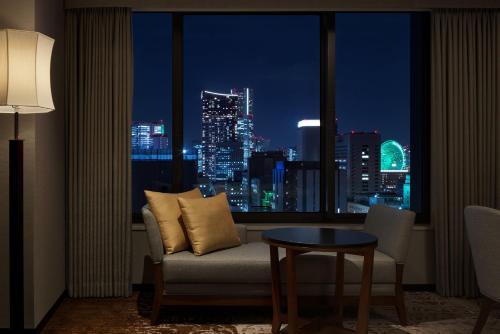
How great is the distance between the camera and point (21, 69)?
87.4 inches

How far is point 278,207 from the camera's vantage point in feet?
12.8

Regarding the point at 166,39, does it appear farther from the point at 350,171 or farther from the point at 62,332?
the point at 62,332

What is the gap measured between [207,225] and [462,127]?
7.19ft

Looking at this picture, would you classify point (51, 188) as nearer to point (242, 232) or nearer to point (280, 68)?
point (242, 232)

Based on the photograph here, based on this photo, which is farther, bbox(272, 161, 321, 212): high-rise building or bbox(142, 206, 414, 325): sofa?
bbox(272, 161, 321, 212): high-rise building

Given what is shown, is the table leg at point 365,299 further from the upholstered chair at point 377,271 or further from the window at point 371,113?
the window at point 371,113

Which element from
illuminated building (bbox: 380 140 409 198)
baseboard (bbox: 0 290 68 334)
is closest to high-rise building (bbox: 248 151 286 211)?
illuminated building (bbox: 380 140 409 198)

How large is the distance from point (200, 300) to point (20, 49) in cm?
182

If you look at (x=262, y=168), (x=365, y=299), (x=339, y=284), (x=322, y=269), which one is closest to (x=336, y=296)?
(x=339, y=284)

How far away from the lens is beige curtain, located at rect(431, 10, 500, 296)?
357 cm

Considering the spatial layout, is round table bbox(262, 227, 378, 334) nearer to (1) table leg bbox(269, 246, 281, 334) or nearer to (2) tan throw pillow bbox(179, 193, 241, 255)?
(1) table leg bbox(269, 246, 281, 334)

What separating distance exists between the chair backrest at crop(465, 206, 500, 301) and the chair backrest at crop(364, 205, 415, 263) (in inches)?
17.4

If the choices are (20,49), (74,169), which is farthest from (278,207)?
(20,49)

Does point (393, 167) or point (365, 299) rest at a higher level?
point (393, 167)
